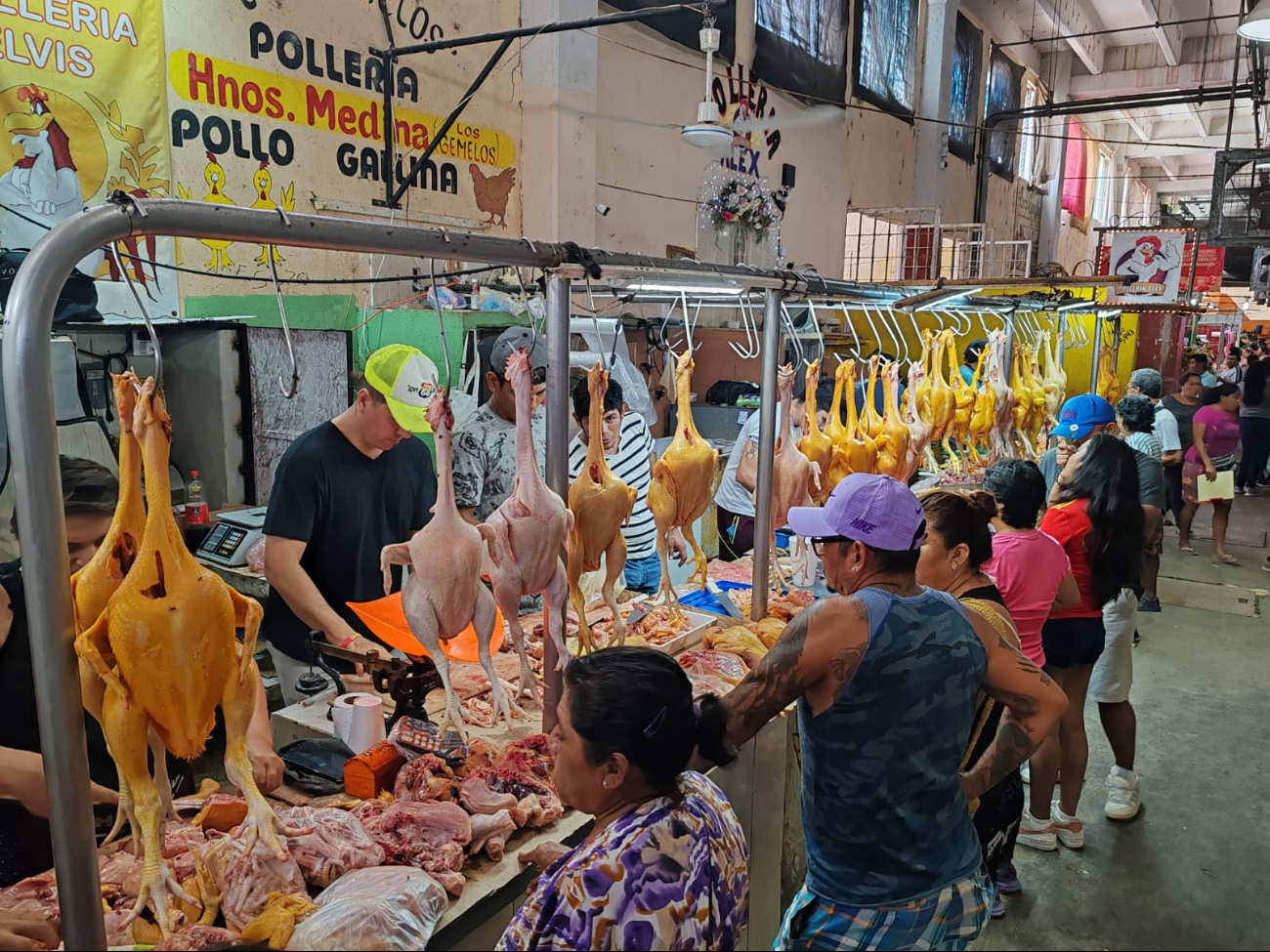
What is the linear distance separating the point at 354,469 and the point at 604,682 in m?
1.90

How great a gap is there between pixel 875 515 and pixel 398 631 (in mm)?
1592

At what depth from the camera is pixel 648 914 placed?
4.40ft

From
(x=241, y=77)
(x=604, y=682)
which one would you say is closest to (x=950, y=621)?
(x=604, y=682)

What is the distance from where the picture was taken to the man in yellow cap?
9.78ft

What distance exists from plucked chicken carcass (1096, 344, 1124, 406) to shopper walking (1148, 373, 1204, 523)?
56 centimetres

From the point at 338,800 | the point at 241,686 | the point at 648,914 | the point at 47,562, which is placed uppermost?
the point at 47,562

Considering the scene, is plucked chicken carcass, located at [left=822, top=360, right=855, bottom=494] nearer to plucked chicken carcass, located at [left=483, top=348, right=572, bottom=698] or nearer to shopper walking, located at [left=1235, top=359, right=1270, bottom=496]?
plucked chicken carcass, located at [left=483, top=348, right=572, bottom=698]

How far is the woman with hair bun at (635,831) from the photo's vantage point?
136 centimetres

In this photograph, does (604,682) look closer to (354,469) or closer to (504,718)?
(504,718)

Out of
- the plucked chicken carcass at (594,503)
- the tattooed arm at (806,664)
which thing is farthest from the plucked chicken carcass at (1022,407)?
the tattooed arm at (806,664)

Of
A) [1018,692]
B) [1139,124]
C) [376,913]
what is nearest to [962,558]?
[1018,692]

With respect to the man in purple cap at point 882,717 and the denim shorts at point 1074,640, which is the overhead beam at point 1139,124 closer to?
the denim shorts at point 1074,640

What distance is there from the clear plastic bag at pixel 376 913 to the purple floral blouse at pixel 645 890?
0.94 ft

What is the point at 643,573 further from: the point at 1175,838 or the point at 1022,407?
the point at 1022,407
